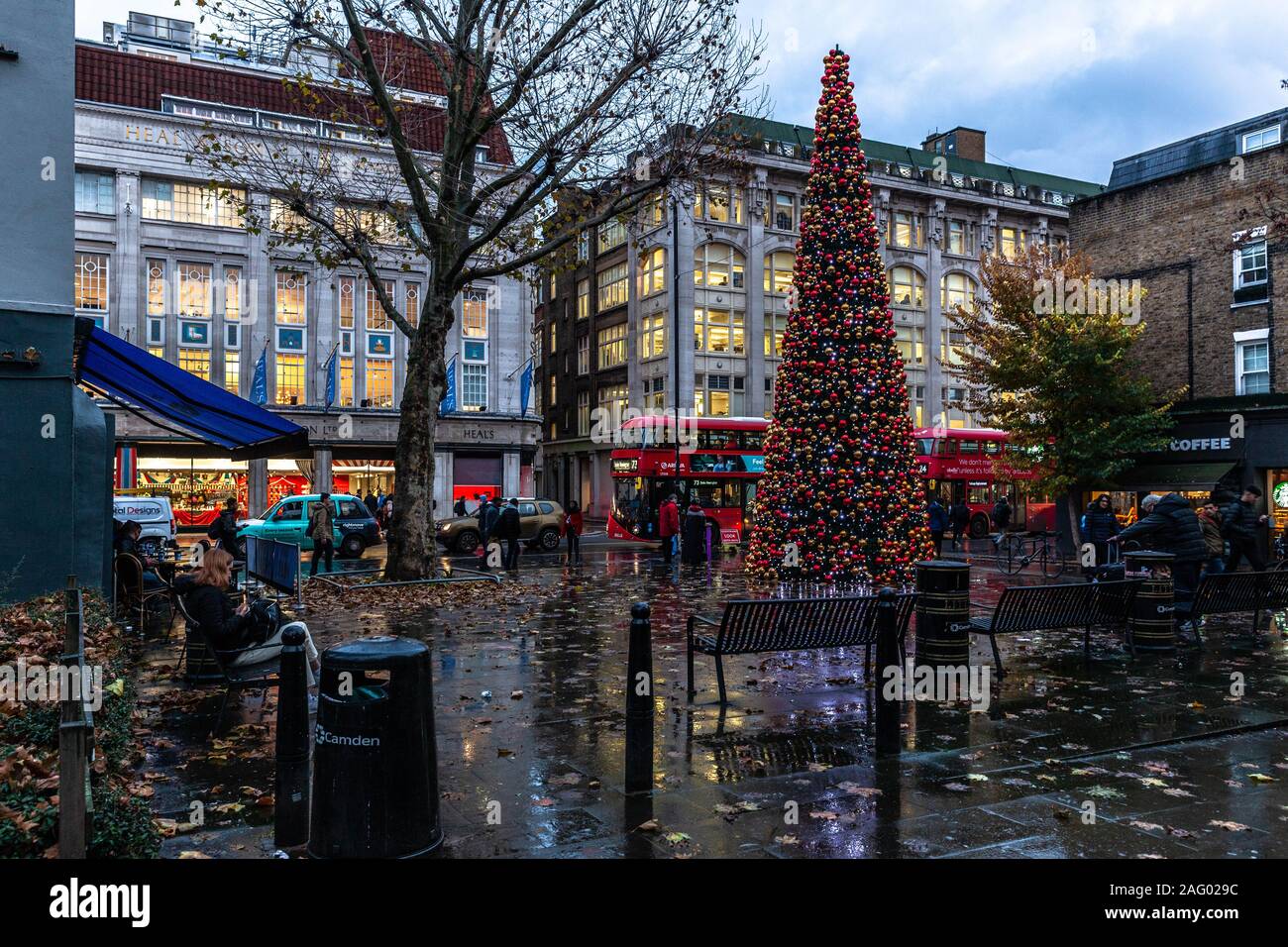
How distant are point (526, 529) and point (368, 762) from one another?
26.0m

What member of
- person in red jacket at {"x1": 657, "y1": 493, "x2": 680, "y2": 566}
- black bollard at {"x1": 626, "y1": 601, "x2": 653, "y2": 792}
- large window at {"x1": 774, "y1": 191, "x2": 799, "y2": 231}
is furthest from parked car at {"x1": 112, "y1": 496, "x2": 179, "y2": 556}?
large window at {"x1": 774, "y1": 191, "x2": 799, "y2": 231}

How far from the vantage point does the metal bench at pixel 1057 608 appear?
964 cm

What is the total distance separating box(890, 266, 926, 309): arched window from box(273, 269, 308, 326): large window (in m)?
32.9

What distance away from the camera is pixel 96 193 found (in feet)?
130

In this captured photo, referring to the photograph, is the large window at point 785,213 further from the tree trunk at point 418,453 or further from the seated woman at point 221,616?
the seated woman at point 221,616

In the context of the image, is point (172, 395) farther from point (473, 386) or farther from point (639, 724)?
point (473, 386)

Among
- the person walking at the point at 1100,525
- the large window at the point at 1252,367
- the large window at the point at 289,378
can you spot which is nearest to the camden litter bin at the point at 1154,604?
the person walking at the point at 1100,525

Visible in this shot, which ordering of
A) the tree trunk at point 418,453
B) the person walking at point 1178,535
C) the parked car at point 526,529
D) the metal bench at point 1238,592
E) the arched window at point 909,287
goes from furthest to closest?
1. the arched window at point 909,287
2. the parked car at point 526,529
3. the tree trunk at point 418,453
4. the person walking at point 1178,535
5. the metal bench at point 1238,592

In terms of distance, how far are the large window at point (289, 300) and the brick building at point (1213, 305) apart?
1295 inches

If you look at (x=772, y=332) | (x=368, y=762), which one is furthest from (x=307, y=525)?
(x=772, y=332)

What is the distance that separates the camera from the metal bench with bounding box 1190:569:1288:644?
11.3m

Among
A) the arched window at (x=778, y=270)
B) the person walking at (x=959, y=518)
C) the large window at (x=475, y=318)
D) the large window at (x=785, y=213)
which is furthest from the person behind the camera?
the large window at (x=785, y=213)
